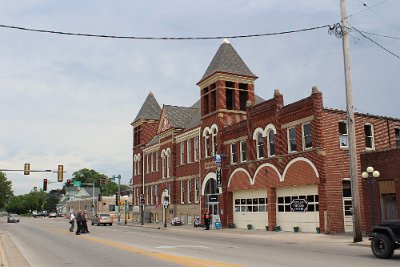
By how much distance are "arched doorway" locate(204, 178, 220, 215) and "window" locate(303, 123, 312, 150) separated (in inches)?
511

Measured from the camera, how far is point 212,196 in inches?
1714

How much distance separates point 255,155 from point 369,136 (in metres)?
8.74

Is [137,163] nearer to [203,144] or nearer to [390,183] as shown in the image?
[203,144]

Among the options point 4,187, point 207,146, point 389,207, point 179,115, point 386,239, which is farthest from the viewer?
point 4,187

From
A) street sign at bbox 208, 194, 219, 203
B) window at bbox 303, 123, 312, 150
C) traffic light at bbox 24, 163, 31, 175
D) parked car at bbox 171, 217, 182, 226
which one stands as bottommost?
Answer: parked car at bbox 171, 217, 182, 226

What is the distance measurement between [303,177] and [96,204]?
70472mm

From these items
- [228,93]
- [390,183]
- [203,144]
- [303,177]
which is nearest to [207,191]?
[203,144]

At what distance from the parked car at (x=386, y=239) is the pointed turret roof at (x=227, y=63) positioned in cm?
2907

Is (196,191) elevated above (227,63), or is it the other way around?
(227,63)

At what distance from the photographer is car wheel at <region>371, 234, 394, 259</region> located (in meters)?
15.0

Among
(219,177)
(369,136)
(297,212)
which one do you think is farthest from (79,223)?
(369,136)

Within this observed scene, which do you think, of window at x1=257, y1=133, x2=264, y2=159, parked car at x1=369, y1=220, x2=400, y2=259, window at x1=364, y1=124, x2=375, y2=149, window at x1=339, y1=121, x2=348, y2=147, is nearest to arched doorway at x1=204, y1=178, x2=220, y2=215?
window at x1=257, y1=133, x2=264, y2=159

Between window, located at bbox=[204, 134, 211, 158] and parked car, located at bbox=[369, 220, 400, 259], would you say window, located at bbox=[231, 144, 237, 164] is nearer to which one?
window, located at bbox=[204, 134, 211, 158]

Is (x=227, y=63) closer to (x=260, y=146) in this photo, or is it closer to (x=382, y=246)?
(x=260, y=146)
